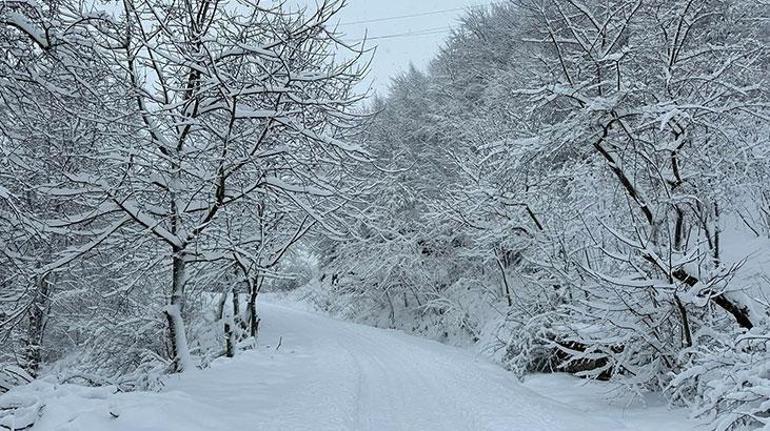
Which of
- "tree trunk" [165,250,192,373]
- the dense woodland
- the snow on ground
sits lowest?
the snow on ground

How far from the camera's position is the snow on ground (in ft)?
15.8

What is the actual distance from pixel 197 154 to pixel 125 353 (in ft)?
39.8

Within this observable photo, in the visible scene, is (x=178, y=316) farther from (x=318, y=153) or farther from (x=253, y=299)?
(x=253, y=299)

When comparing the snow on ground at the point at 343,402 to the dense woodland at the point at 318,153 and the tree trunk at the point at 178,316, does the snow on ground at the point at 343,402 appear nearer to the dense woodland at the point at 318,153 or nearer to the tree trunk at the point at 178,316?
the tree trunk at the point at 178,316

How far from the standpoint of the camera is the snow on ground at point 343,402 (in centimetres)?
481

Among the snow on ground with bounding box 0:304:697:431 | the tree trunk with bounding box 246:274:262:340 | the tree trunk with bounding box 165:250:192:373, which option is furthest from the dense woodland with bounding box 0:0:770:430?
the tree trunk with bounding box 246:274:262:340

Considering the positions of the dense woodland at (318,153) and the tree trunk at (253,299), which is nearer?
the dense woodland at (318,153)

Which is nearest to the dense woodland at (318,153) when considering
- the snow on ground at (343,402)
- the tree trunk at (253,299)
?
the snow on ground at (343,402)

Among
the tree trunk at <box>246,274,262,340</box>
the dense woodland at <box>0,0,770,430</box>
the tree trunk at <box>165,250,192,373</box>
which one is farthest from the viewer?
the tree trunk at <box>246,274,262,340</box>

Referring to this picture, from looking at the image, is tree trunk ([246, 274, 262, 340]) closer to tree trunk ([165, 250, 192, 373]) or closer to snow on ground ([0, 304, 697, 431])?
snow on ground ([0, 304, 697, 431])

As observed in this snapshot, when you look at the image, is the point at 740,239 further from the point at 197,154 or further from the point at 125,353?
the point at 125,353

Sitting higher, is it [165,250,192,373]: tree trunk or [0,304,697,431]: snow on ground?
[165,250,192,373]: tree trunk

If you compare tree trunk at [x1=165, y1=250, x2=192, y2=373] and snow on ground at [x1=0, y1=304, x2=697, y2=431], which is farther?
tree trunk at [x1=165, y1=250, x2=192, y2=373]

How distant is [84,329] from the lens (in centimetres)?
1677
